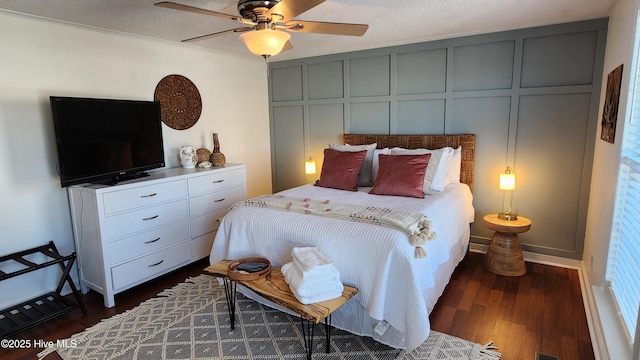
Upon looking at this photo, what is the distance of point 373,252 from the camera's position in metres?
2.13

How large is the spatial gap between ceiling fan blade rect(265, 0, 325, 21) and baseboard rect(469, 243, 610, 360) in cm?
242

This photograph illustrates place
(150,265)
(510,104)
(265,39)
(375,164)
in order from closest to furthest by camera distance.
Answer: (265,39), (150,265), (510,104), (375,164)

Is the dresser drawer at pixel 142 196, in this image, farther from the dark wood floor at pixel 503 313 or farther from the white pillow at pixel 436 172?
the white pillow at pixel 436 172

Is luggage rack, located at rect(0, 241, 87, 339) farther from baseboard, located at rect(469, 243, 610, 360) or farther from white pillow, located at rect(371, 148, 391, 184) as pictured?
baseboard, located at rect(469, 243, 610, 360)

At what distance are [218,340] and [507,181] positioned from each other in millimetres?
2866

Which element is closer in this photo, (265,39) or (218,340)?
(265,39)

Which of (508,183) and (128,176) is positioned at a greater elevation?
(128,176)

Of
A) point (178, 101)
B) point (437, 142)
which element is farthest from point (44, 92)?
point (437, 142)

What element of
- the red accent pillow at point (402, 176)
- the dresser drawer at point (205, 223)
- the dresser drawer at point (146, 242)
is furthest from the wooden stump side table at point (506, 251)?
the dresser drawer at point (146, 242)

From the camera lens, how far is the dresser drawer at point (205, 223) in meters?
3.46

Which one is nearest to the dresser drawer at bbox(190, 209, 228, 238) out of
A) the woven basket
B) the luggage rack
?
the luggage rack

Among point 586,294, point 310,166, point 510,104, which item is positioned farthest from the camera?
point 310,166

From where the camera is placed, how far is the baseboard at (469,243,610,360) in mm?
2041

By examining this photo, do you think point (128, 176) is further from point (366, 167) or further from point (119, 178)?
point (366, 167)
